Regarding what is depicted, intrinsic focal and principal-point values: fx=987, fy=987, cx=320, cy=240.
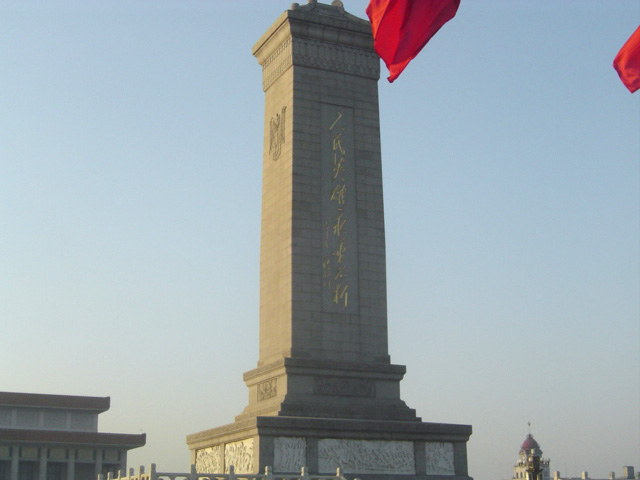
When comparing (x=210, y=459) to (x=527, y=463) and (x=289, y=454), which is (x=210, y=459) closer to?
(x=289, y=454)

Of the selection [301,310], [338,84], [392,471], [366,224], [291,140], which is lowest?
[392,471]

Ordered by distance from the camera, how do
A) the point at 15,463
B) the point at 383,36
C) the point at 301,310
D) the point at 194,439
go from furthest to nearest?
the point at 15,463
the point at 194,439
the point at 301,310
the point at 383,36

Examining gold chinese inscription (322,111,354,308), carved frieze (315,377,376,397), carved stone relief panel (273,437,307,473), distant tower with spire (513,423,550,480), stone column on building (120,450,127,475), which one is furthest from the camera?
stone column on building (120,450,127,475)

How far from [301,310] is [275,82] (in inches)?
311

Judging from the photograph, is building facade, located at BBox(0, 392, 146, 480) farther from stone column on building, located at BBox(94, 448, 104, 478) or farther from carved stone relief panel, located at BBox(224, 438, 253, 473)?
carved stone relief panel, located at BBox(224, 438, 253, 473)

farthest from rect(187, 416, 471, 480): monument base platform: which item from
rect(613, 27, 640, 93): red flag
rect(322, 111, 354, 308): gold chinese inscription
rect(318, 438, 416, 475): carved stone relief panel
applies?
rect(613, 27, 640, 93): red flag

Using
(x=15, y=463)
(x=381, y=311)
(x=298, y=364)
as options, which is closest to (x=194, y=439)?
(x=298, y=364)

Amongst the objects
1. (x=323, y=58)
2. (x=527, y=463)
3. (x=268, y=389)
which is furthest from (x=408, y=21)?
(x=527, y=463)

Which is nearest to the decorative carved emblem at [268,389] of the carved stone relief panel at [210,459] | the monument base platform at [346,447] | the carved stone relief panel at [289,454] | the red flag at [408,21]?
the monument base platform at [346,447]

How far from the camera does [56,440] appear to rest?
184 ft

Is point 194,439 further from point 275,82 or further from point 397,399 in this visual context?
point 275,82

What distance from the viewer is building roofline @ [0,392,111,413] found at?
2339 inches

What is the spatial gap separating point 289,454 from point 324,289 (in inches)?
203

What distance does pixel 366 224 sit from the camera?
1184 inches
